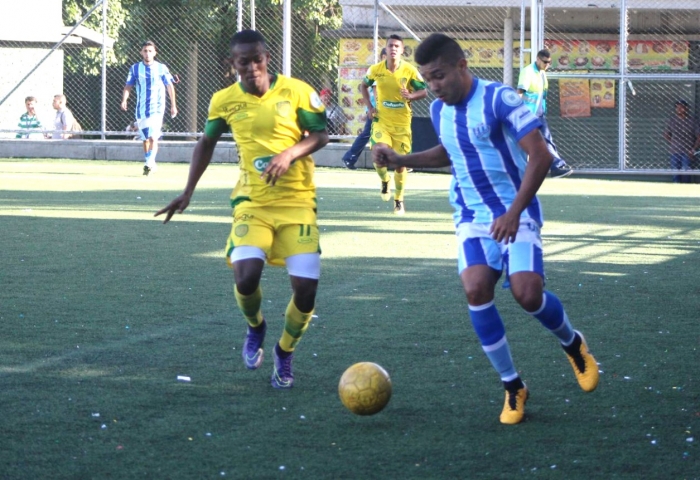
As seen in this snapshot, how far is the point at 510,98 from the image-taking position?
5.25 metres

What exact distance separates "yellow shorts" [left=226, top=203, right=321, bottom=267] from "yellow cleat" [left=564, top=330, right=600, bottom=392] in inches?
54.1

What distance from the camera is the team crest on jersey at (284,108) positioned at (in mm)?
5953

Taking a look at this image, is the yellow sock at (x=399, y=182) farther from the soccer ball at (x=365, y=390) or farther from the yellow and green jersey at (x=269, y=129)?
the soccer ball at (x=365, y=390)

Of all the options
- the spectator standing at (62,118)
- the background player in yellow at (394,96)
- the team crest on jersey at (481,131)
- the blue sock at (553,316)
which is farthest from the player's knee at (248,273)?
the spectator standing at (62,118)

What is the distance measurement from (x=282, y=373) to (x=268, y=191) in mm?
917

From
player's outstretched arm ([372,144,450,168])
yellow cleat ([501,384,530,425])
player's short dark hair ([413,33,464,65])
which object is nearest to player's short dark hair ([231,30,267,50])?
player's outstretched arm ([372,144,450,168])

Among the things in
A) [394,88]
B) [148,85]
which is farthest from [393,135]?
[148,85]

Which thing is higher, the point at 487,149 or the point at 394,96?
the point at 487,149

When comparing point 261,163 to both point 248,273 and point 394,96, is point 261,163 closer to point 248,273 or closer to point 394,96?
point 248,273

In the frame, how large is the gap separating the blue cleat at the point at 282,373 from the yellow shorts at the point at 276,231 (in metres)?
0.52

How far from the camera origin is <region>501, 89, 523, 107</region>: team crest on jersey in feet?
17.1

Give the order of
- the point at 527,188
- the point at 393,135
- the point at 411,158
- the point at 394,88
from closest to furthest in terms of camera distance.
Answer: the point at 527,188
the point at 411,158
the point at 394,88
the point at 393,135

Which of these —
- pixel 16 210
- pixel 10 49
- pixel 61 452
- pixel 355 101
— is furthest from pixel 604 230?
pixel 10 49

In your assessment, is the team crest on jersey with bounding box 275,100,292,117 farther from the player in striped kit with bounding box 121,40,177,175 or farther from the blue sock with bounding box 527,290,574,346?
the player in striped kit with bounding box 121,40,177,175
